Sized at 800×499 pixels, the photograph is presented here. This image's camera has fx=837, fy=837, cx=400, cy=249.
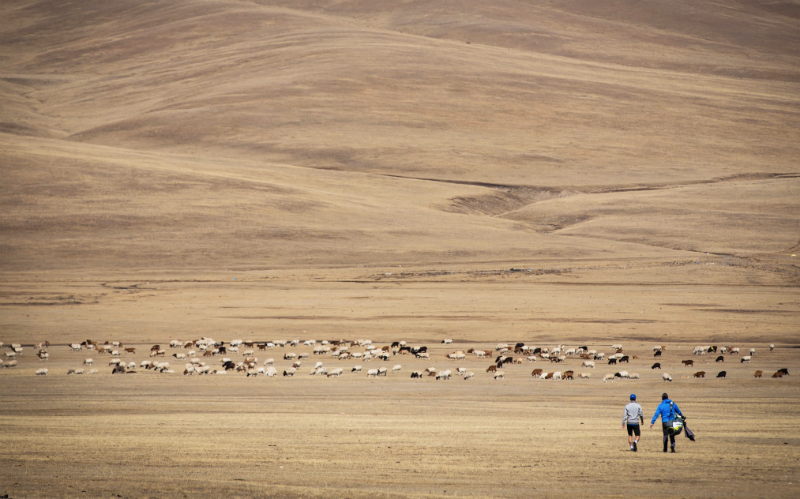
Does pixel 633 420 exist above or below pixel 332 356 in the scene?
above

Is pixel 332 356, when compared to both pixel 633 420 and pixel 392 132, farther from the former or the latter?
pixel 392 132

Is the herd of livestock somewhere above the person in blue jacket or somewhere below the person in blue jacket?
below

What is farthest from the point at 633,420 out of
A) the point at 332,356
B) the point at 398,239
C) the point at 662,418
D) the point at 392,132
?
the point at 392,132

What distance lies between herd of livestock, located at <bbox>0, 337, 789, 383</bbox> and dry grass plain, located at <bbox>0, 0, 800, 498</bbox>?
0.68 m

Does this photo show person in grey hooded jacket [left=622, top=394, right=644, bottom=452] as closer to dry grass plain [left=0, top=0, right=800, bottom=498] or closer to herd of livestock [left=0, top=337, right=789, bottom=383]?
dry grass plain [left=0, top=0, right=800, bottom=498]

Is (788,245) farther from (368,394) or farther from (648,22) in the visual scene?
(648,22)

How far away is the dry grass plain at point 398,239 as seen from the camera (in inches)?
530

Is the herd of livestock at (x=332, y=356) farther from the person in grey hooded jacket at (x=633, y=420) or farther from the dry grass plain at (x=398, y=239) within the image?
the person in grey hooded jacket at (x=633, y=420)

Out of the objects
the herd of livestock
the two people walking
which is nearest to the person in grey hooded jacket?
the two people walking

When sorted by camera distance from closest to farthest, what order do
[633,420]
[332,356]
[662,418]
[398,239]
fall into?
[662,418], [633,420], [332,356], [398,239]

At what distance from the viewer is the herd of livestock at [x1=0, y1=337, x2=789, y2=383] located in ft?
Result: 81.5

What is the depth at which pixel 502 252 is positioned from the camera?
179 feet

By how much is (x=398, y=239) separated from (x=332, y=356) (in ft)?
94.5

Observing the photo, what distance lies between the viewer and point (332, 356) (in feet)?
96.3
